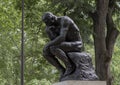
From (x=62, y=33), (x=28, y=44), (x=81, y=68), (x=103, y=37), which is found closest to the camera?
(x=81, y=68)

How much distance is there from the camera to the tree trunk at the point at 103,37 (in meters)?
18.3

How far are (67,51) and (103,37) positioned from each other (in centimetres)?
817

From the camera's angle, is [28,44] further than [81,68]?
Yes

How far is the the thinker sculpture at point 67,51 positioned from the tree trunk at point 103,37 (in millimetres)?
7103

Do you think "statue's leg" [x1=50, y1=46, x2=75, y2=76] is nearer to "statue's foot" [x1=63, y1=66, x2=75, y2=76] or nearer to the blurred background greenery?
"statue's foot" [x1=63, y1=66, x2=75, y2=76]

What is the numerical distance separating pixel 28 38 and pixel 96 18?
28.7 feet

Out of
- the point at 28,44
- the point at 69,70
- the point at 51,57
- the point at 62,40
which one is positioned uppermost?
the point at 62,40

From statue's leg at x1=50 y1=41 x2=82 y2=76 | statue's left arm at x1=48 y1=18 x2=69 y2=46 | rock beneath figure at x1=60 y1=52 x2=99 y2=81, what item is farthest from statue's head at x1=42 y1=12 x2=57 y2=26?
rock beneath figure at x1=60 y1=52 x2=99 y2=81

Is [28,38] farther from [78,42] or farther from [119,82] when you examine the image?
[78,42]

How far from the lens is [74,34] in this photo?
1087cm

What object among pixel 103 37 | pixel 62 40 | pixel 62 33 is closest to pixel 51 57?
pixel 62 40

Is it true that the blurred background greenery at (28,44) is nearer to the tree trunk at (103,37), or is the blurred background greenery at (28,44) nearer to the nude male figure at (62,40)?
the tree trunk at (103,37)

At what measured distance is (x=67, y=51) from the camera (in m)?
10.8

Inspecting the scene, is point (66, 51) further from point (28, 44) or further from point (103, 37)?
point (28, 44)
